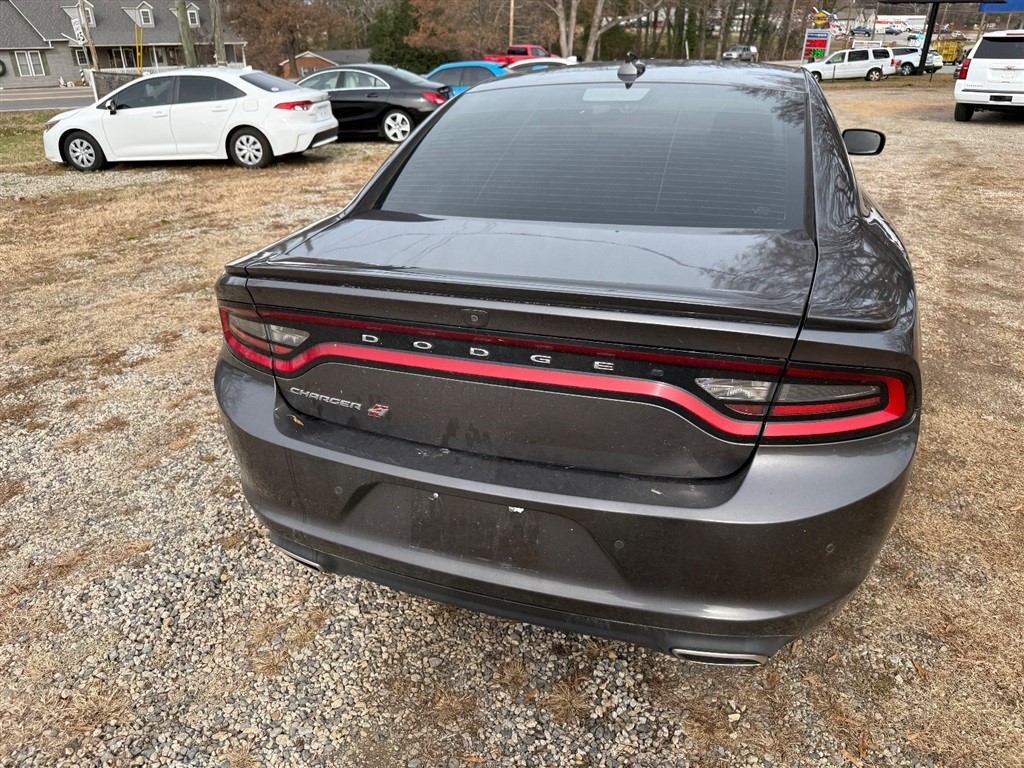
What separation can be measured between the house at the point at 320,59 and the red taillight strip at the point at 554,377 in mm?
59052

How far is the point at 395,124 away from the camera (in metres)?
12.5

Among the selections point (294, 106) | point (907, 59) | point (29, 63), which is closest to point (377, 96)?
point (294, 106)

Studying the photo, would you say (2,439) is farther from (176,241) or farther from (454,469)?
(176,241)

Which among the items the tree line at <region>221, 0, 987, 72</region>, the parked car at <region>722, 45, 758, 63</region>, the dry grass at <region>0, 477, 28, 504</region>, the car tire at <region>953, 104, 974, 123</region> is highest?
the tree line at <region>221, 0, 987, 72</region>

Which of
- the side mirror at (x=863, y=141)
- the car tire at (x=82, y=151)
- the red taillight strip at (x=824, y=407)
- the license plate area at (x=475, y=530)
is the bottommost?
the car tire at (x=82, y=151)

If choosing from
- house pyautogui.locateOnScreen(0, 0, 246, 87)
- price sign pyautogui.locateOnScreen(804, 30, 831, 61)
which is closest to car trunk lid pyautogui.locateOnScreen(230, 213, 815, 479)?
price sign pyautogui.locateOnScreen(804, 30, 831, 61)

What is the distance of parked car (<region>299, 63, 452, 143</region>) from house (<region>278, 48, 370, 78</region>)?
4683cm

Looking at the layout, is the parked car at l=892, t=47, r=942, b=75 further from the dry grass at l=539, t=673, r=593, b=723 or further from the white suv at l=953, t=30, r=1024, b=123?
the dry grass at l=539, t=673, r=593, b=723

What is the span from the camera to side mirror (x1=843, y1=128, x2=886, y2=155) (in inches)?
148

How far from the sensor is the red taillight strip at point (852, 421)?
154 cm

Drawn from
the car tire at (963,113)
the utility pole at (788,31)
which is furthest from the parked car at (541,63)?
the utility pole at (788,31)

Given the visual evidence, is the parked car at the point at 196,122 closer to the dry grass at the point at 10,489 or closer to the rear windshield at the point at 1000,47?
the dry grass at the point at 10,489

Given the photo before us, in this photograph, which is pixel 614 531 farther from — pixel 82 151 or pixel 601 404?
pixel 82 151

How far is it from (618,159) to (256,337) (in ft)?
4.28
